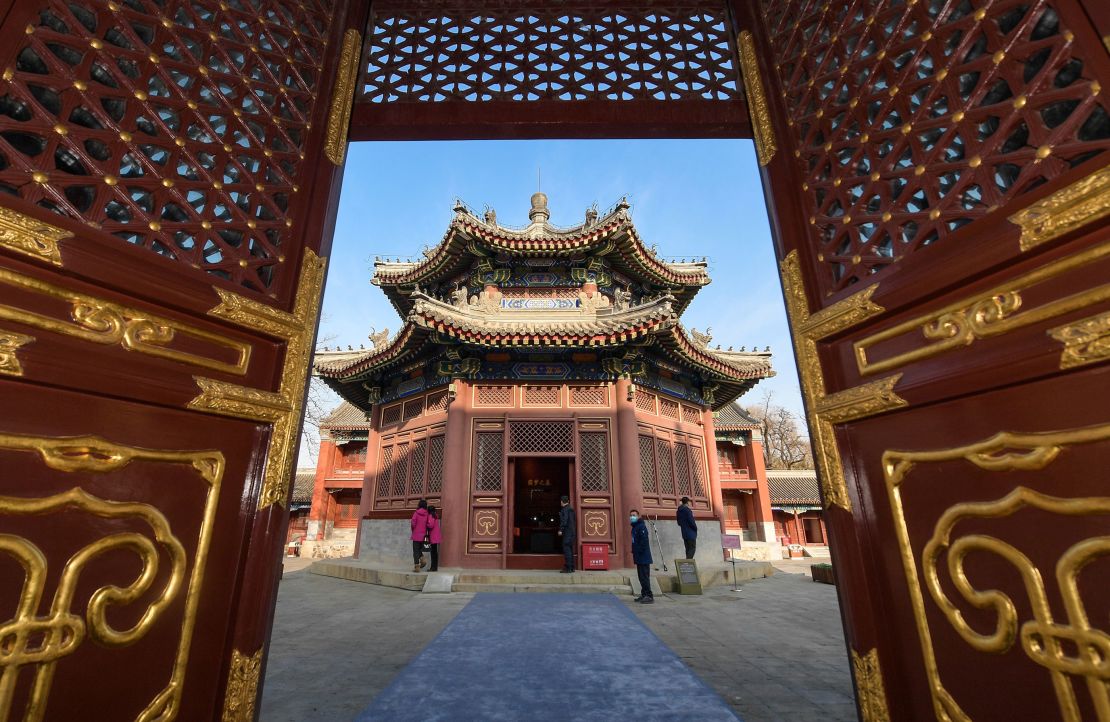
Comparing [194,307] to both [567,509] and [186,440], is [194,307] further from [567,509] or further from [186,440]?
[567,509]

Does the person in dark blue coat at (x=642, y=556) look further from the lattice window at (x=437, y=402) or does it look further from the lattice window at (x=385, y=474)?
the lattice window at (x=385, y=474)

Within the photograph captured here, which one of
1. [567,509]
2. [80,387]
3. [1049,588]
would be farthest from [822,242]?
[567,509]

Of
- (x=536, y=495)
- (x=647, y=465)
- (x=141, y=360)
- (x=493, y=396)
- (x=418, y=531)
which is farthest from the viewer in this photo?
(x=536, y=495)

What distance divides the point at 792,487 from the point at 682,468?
59.7 ft

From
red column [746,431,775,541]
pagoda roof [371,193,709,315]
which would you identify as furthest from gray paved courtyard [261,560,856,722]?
red column [746,431,775,541]

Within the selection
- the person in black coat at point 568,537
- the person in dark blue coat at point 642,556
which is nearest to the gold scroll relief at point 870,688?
the person in dark blue coat at point 642,556

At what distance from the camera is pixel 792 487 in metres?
25.6

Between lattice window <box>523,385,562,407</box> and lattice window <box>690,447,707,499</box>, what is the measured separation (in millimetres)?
4056

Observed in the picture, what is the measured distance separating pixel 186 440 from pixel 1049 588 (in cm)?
296

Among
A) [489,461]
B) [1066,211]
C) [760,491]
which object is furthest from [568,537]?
[760,491]

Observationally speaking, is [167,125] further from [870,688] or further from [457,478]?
[457,478]

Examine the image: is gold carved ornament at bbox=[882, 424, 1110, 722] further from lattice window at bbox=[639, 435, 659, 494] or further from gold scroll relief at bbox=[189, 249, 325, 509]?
lattice window at bbox=[639, 435, 659, 494]

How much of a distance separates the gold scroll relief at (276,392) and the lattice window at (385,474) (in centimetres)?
998

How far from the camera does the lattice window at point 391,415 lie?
39.2ft
